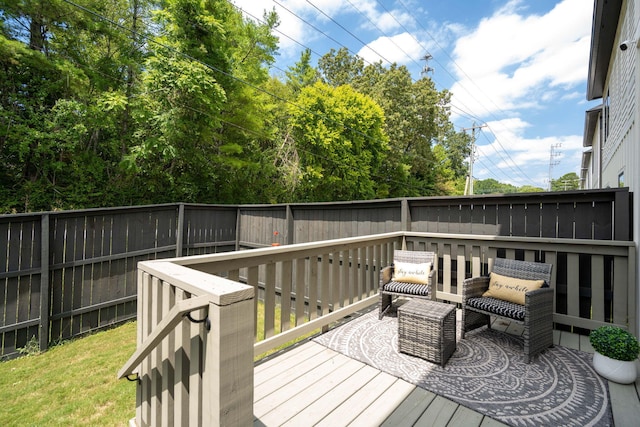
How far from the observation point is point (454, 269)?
153 inches

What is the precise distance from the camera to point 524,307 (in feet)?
8.44

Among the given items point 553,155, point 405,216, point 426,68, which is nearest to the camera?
point 405,216

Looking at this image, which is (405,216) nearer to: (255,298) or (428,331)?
(428,331)

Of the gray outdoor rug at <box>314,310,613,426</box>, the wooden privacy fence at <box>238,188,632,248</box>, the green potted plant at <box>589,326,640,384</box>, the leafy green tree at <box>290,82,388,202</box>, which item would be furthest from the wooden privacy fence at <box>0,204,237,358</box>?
the leafy green tree at <box>290,82,388,202</box>

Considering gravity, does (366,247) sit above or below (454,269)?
above

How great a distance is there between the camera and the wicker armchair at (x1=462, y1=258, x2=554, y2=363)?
2.47 metres

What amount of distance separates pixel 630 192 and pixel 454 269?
1.89 m

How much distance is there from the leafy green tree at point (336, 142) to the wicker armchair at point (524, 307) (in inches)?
437

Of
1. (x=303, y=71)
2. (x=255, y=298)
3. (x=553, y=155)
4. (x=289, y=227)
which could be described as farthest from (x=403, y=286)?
(x=553, y=155)

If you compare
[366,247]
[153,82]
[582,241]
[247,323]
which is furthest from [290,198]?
[247,323]

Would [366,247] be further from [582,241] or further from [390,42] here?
[390,42]

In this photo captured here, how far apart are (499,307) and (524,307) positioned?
192 millimetres

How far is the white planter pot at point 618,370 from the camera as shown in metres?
2.11

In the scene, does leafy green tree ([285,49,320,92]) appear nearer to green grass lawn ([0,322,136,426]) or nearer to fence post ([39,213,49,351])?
fence post ([39,213,49,351])
